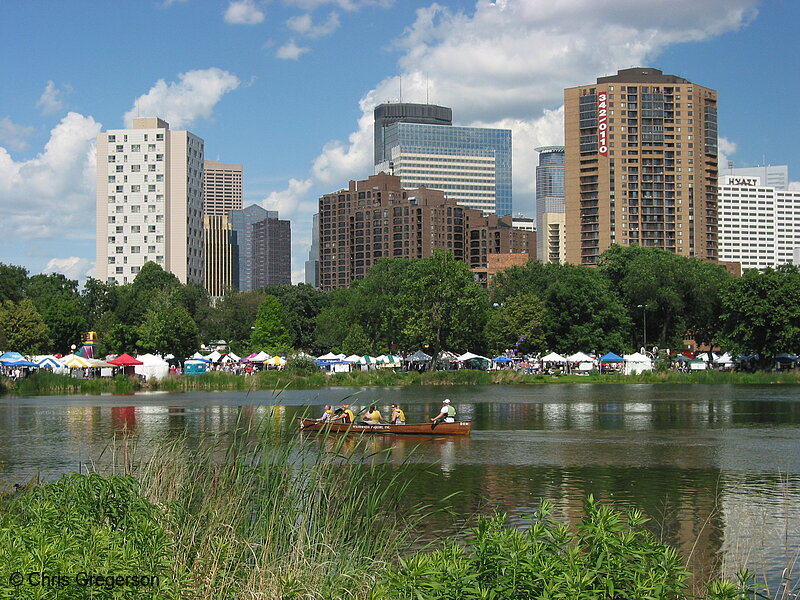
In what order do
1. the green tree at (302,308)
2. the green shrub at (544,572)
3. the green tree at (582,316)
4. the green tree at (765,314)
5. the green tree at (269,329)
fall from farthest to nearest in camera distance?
the green tree at (302,308)
the green tree at (269,329)
the green tree at (582,316)
the green tree at (765,314)
the green shrub at (544,572)

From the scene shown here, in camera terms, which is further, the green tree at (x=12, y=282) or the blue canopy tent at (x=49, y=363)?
the green tree at (x=12, y=282)

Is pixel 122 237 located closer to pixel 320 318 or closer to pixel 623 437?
pixel 320 318

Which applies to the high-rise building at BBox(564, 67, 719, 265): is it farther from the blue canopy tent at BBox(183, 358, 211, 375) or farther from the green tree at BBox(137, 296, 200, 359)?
the blue canopy tent at BBox(183, 358, 211, 375)

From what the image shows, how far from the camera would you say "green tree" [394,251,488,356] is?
321 feet

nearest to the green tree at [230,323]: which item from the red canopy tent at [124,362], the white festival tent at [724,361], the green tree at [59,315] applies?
the green tree at [59,315]

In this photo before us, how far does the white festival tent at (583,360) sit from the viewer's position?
315ft

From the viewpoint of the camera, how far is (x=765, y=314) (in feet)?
284

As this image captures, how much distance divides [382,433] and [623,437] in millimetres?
10265

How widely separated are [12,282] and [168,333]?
1240 inches

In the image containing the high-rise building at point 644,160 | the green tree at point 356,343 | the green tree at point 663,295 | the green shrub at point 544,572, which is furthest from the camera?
the high-rise building at point 644,160

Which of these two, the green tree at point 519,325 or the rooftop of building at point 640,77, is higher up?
the rooftop of building at point 640,77

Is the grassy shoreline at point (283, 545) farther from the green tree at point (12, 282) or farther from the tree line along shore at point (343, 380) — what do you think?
the green tree at point (12, 282)

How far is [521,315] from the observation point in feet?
331

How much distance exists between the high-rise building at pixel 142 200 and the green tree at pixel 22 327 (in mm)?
88143
